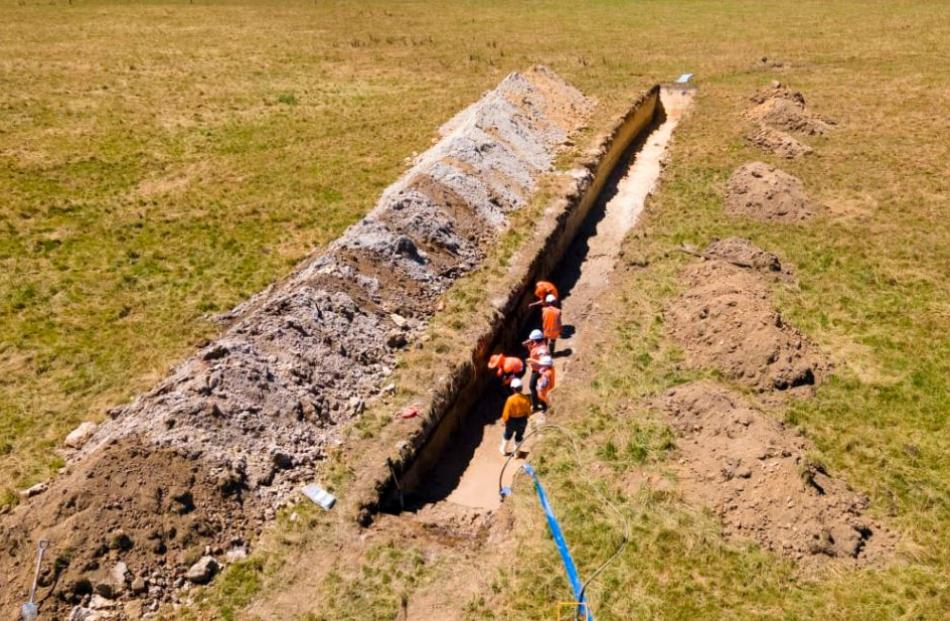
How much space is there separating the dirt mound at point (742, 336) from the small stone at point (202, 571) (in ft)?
29.5

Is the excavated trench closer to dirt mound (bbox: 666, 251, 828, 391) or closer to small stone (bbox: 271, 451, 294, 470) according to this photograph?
small stone (bbox: 271, 451, 294, 470)

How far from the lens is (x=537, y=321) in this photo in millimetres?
15656

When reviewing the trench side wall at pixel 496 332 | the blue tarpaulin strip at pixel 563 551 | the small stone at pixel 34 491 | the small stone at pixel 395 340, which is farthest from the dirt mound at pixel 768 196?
the small stone at pixel 34 491

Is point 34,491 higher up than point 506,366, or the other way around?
point 506,366

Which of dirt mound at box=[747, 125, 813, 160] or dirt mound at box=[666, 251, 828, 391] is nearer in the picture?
dirt mound at box=[666, 251, 828, 391]

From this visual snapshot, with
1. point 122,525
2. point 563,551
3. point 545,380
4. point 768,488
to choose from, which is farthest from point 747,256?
point 122,525

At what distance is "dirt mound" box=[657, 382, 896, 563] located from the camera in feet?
29.6

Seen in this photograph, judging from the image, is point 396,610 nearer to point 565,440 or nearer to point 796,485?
point 565,440

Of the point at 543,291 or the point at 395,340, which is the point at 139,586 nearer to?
the point at 395,340

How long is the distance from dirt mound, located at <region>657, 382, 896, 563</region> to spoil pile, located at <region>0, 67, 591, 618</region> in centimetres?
566

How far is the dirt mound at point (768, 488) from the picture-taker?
902 cm

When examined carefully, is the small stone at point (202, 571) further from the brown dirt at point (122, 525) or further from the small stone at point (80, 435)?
the small stone at point (80, 435)

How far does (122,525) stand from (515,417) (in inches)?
241

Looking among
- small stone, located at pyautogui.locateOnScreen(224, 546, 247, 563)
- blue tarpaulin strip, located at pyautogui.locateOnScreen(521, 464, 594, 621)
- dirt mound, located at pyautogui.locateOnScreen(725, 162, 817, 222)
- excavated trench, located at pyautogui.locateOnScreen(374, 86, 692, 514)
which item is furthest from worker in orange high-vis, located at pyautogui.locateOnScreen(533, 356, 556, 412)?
dirt mound, located at pyautogui.locateOnScreen(725, 162, 817, 222)
